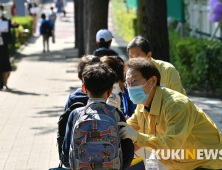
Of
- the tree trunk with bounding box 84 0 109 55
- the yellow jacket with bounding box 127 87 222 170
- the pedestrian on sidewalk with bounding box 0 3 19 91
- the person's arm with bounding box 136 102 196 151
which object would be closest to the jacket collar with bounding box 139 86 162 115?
the yellow jacket with bounding box 127 87 222 170

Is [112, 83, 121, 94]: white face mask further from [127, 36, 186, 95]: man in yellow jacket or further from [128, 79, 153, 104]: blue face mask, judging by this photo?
[128, 79, 153, 104]: blue face mask

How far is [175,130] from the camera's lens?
105 inches

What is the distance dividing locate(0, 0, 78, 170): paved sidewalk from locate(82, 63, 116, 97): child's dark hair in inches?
113

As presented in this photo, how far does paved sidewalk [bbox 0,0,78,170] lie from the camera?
18.4 ft

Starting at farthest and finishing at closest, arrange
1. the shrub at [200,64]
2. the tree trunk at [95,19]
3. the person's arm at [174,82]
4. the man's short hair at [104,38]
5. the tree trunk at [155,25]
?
the tree trunk at [95,19] → the shrub at [200,64] → the tree trunk at [155,25] → the man's short hair at [104,38] → the person's arm at [174,82]

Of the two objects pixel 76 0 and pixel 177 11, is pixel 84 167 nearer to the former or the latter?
pixel 177 11

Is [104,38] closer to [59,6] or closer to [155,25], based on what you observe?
[155,25]

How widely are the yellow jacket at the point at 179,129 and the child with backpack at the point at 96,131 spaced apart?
0.22 m

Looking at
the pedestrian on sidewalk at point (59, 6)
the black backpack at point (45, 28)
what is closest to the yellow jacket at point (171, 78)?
the black backpack at point (45, 28)

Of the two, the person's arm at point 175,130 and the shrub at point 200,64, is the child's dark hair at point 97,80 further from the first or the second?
the shrub at point 200,64

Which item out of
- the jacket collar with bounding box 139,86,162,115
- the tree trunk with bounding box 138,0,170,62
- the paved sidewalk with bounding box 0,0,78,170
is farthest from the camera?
the tree trunk with bounding box 138,0,170,62

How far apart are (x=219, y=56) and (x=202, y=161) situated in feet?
23.9

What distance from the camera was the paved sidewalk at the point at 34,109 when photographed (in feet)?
18.4

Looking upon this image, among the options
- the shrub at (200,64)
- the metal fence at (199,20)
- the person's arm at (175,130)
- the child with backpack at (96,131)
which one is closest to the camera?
the child with backpack at (96,131)
